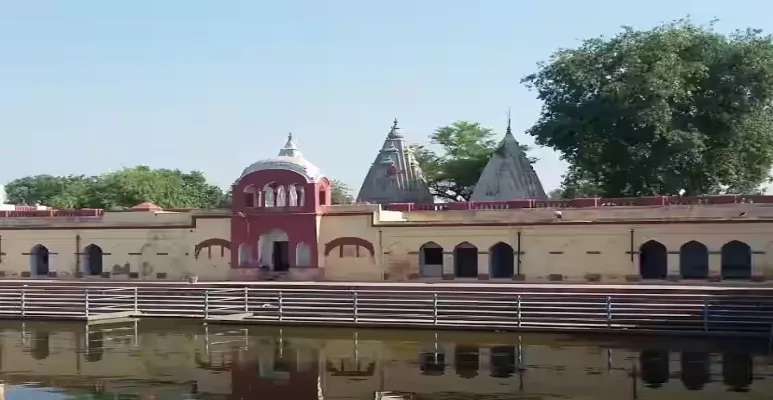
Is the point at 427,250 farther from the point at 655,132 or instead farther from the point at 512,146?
the point at 655,132

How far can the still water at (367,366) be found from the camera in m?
14.3

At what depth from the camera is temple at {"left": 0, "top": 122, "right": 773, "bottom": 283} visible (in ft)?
83.0

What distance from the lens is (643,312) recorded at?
2023 centimetres

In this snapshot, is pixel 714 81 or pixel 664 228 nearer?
pixel 664 228

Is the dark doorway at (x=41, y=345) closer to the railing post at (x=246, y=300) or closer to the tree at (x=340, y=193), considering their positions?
the railing post at (x=246, y=300)

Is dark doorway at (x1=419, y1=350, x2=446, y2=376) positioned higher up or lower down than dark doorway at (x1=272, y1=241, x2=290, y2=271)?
lower down

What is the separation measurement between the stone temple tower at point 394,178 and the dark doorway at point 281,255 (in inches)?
181

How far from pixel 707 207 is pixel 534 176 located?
8.37 m

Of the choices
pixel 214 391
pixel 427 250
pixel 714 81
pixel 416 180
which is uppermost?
pixel 714 81

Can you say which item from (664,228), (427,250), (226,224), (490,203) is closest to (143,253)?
(226,224)

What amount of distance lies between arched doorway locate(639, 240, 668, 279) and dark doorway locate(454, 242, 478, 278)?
15.4 ft

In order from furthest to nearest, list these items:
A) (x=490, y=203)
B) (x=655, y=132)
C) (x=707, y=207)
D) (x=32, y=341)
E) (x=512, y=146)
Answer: (x=512, y=146), (x=655, y=132), (x=490, y=203), (x=707, y=207), (x=32, y=341)

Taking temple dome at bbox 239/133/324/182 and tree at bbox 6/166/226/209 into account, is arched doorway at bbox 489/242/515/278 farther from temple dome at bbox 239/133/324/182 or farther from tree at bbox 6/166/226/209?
tree at bbox 6/166/226/209

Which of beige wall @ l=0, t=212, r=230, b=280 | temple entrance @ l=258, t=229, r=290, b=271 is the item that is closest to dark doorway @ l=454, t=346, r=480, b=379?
temple entrance @ l=258, t=229, r=290, b=271
